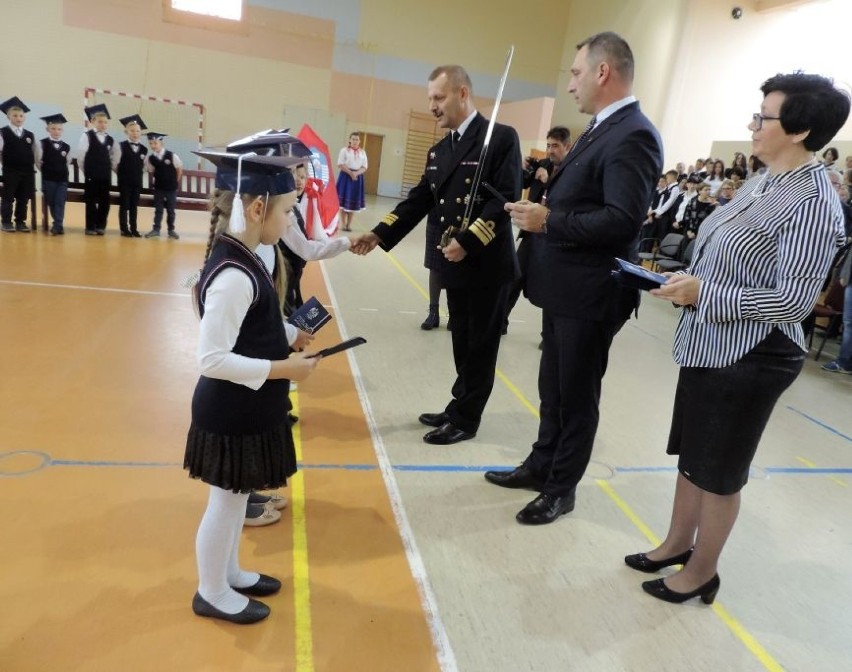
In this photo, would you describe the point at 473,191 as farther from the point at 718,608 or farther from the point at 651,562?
the point at 718,608

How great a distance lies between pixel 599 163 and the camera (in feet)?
7.34

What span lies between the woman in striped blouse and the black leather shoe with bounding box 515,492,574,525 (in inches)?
24.0

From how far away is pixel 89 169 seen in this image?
818cm

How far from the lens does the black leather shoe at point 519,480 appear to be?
2.85 m

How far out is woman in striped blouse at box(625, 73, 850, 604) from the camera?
170cm

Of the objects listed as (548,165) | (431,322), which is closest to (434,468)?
(431,322)

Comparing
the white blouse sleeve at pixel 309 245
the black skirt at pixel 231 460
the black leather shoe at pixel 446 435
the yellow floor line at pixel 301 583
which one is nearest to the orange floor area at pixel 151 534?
the yellow floor line at pixel 301 583

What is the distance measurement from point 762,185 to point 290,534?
2.08 m

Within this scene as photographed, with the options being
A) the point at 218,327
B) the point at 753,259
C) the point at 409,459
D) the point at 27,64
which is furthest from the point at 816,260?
the point at 27,64

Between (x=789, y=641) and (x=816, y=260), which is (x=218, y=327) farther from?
(x=789, y=641)

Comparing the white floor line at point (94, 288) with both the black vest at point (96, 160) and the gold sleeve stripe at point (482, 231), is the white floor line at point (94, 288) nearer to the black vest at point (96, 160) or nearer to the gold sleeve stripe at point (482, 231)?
the black vest at point (96, 160)

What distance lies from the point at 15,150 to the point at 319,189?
603cm

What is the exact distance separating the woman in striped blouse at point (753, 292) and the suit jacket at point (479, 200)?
1.07m

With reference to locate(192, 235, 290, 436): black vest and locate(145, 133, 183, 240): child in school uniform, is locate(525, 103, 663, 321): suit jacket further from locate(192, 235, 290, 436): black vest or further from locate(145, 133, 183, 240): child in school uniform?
locate(145, 133, 183, 240): child in school uniform
